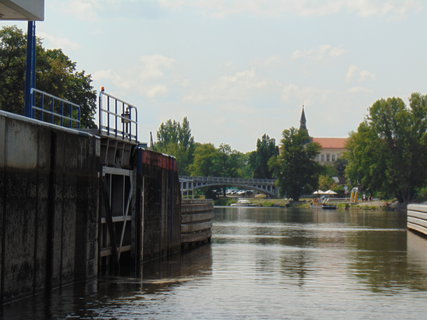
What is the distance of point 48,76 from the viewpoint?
2359 inches

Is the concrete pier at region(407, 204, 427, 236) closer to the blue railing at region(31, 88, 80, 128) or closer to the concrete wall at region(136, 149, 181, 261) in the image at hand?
the concrete wall at region(136, 149, 181, 261)

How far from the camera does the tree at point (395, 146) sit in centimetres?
12450

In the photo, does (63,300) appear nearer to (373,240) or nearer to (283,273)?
(283,273)

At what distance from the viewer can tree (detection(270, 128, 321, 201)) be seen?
17375 centimetres

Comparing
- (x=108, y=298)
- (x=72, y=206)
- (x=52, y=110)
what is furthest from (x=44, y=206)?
(x=52, y=110)

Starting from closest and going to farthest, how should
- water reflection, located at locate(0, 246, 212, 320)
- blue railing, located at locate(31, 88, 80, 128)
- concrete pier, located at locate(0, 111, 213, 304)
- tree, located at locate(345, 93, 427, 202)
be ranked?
1. water reflection, located at locate(0, 246, 212, 320)
2. concrete pier, located at locate(0, 111, 213, 304)
3. blue railing, located at locate(31, 88, 80, 128)
4. tree, located at locate(345, 93, 427, 202)

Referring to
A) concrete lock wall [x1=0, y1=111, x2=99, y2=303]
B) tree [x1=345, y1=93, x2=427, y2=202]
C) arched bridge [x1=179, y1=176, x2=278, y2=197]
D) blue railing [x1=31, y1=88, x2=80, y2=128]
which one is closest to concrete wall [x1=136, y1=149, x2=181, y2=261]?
blue railing [x1=31, y1=88, x2=80, y2=128]

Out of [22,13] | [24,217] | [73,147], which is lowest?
[24,217]

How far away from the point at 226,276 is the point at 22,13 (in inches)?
404

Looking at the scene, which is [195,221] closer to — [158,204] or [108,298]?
[158,204]

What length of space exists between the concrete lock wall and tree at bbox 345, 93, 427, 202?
340ft

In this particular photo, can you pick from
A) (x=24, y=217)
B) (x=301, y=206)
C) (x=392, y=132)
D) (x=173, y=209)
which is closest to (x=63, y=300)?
(x=24, y=217)

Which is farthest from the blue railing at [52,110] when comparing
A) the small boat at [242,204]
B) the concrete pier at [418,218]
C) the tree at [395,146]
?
the small boat at [242,204]

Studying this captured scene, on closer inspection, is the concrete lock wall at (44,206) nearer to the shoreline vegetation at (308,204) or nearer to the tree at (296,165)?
the shoreline vegetation at (308,204)
